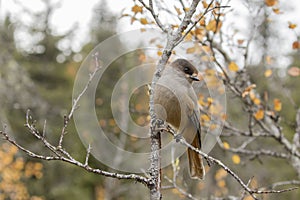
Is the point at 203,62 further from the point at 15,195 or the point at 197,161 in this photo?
the point at 15,195

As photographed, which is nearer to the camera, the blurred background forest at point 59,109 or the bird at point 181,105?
the bird at point 181,105

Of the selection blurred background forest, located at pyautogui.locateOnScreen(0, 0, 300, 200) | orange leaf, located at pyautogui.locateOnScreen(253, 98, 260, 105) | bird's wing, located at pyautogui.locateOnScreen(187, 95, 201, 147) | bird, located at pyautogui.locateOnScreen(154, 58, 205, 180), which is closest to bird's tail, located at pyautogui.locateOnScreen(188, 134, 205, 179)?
bird, located at pyautogui.locateOnScreen(154, 58, 205, 180)

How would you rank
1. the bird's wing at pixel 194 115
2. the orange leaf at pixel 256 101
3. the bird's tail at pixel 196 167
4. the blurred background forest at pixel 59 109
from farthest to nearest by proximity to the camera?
1. the blurred background forest at pixel 59 109
2. the orange leaf at pixel 256 101
3. the bird's wing at pixel 194 115
4. the bird's tail at pixel 196 167

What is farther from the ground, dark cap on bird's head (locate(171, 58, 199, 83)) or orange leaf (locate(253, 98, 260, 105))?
dark cap on bird's head (locate(171, 58, 199, 83))

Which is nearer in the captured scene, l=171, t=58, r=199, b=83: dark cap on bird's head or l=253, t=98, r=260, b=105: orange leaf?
l=171, t=58, r=199, b=83: dark cap on bird's head

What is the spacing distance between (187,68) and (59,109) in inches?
384

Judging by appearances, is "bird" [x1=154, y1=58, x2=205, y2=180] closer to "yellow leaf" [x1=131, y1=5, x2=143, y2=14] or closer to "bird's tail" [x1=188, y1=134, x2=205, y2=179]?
"bird's tail" [x1=188, y1=134, x2=205, y2=179]

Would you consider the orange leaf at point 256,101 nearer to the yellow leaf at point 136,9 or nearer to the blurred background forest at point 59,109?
the yellow leaf at point 136,9

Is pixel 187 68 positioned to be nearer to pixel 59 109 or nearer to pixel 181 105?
pixel 181 105

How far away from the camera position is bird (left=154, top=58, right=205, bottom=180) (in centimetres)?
309

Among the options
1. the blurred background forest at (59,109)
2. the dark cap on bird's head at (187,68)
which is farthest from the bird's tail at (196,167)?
the blurred background forest at (59,109)

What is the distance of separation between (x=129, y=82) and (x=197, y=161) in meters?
8.58

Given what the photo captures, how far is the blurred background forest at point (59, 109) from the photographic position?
10.4 m

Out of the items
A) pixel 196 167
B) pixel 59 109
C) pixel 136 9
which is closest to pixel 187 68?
pixel 136 9
